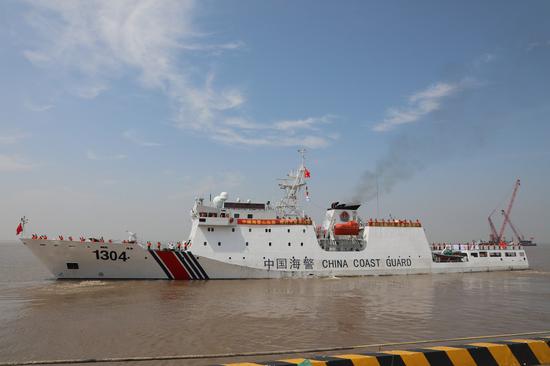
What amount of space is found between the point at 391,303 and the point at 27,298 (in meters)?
15.7

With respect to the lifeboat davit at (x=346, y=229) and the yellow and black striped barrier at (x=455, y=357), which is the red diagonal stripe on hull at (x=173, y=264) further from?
the yellow and black striped barrier at (x=455, y=357)

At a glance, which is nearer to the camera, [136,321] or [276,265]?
[136,321]

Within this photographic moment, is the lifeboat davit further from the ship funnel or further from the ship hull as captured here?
the ship funnel

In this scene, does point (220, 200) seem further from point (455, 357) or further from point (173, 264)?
point (455, 357)

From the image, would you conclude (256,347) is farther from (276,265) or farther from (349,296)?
(276,265)

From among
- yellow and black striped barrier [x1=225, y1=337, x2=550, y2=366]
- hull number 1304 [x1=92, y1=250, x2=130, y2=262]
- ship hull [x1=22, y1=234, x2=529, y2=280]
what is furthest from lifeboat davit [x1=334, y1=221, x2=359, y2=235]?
yellow and black striped barrier [x1=225, y1=337, x2=550, y2=366]

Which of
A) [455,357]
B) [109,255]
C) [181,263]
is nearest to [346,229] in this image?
[181,263]

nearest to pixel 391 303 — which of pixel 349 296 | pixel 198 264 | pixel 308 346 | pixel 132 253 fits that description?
pixel 349 296

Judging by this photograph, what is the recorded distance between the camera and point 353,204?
27781mm

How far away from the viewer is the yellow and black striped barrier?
17.3 ft

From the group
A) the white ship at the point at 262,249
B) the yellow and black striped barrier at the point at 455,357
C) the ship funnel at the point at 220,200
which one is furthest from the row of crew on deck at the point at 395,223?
the yellow and black striped barrier at the point at 455,357

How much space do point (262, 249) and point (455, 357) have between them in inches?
727

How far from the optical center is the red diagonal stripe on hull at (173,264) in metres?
22.0

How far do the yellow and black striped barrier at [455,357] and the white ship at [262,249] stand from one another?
1772cm
